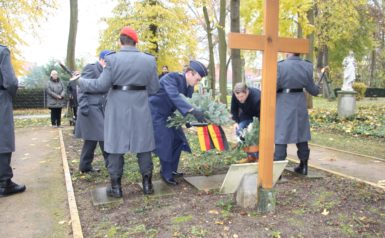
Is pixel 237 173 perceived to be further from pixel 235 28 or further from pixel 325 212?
pixel 235 28

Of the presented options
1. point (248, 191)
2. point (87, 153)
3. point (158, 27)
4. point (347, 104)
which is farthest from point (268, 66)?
point (158, 27)

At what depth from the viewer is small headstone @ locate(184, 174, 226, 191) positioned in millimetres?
5070

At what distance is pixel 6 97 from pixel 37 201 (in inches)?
56.2

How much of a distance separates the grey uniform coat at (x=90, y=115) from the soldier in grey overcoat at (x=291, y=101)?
8.85ft

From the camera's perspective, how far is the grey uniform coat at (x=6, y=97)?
483 centimetres

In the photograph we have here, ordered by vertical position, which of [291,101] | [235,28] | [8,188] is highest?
[235,28]

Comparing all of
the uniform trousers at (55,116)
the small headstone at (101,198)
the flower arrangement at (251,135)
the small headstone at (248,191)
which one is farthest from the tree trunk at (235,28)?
A: the small headstone at (248,191)

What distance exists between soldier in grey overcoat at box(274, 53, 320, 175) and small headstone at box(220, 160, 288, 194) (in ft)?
4.17

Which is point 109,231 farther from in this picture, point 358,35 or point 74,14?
point 358,35

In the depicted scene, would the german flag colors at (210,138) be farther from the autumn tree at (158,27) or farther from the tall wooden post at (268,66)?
the autumn tree at (158,27)

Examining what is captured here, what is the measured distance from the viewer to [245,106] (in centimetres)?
554

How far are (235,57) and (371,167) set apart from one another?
294 inches

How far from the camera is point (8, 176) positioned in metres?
5.11

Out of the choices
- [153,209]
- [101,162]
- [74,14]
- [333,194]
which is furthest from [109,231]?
[74,14]
